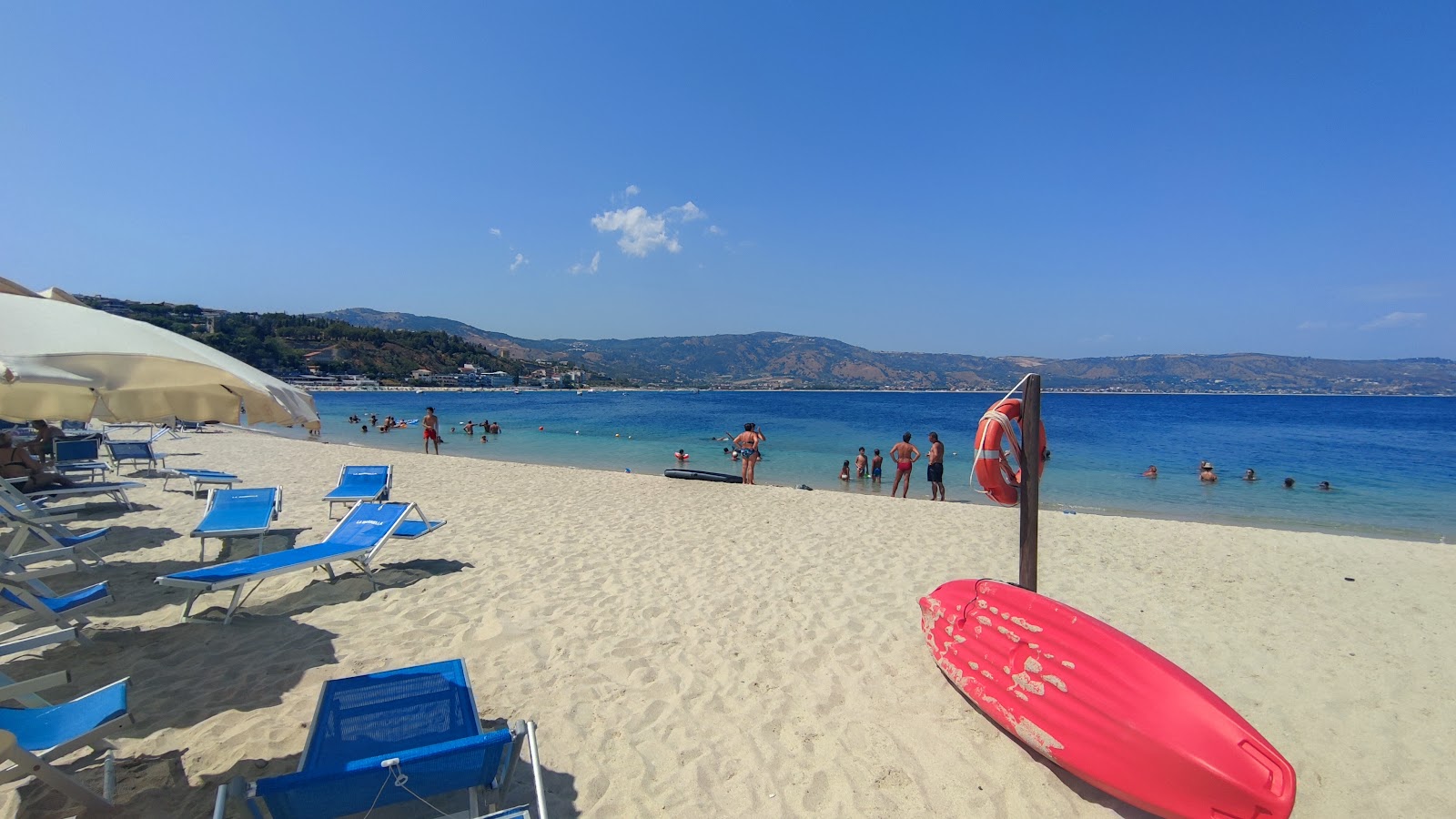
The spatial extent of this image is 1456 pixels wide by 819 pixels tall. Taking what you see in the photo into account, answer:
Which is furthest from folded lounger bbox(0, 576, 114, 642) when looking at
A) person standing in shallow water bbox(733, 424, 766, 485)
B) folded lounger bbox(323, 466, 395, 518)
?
person standing in shallow water bbox(733, 424, 766, 485)

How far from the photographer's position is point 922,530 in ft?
27.6

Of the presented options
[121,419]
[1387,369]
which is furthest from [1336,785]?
[1387,369]

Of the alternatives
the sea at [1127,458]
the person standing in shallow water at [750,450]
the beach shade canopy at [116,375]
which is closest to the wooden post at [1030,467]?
the beach shade canopy at [116,375]

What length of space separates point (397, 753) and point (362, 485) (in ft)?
22.5

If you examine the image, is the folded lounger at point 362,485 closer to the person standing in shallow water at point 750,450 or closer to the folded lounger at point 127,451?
the folded lounger at point 127,451

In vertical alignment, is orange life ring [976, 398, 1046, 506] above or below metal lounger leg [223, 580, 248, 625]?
above

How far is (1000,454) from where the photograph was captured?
14.3ft

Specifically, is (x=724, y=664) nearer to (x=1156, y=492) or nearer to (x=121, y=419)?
(x=121, y=419)

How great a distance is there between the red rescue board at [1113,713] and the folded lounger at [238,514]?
660 cm

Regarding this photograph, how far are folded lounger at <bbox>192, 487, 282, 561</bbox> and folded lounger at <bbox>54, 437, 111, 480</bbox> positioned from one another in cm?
524

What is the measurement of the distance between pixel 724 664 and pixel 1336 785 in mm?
3409

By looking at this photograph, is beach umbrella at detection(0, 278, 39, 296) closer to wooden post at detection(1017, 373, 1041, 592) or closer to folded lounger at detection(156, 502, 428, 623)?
folded lounger at detection(156, 502, 428, 623)

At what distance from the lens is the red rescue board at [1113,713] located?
2678 millimetres

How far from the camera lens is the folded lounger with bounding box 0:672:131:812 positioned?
2.32m
